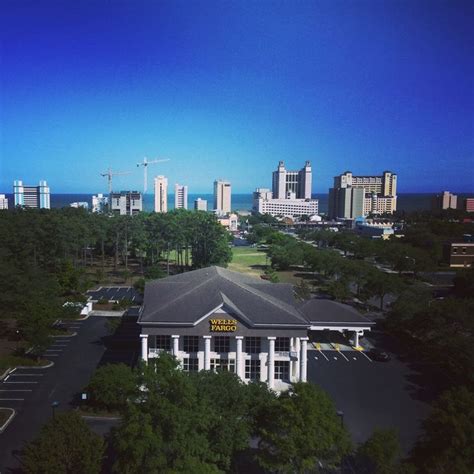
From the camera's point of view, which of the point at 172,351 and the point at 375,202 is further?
→ the point at 375,202

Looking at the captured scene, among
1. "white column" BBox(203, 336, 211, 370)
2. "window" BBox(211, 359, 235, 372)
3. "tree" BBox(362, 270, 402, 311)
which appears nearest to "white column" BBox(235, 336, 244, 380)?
"window" BBox(211, 359, 235, 372)

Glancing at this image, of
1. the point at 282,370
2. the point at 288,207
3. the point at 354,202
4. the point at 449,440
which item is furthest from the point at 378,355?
the point at 288,207

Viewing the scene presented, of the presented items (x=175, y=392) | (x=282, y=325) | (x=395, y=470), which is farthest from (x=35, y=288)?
(x=395, y=470)

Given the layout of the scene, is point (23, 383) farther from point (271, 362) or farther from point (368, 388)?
point (368, 388)

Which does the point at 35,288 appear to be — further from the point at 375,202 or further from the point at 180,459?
the point at 375,202

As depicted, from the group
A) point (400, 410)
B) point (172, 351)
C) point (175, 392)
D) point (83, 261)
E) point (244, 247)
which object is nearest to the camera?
point (175, 392)

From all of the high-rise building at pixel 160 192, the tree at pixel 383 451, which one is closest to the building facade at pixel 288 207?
the high-rise building at pixel 160 192
